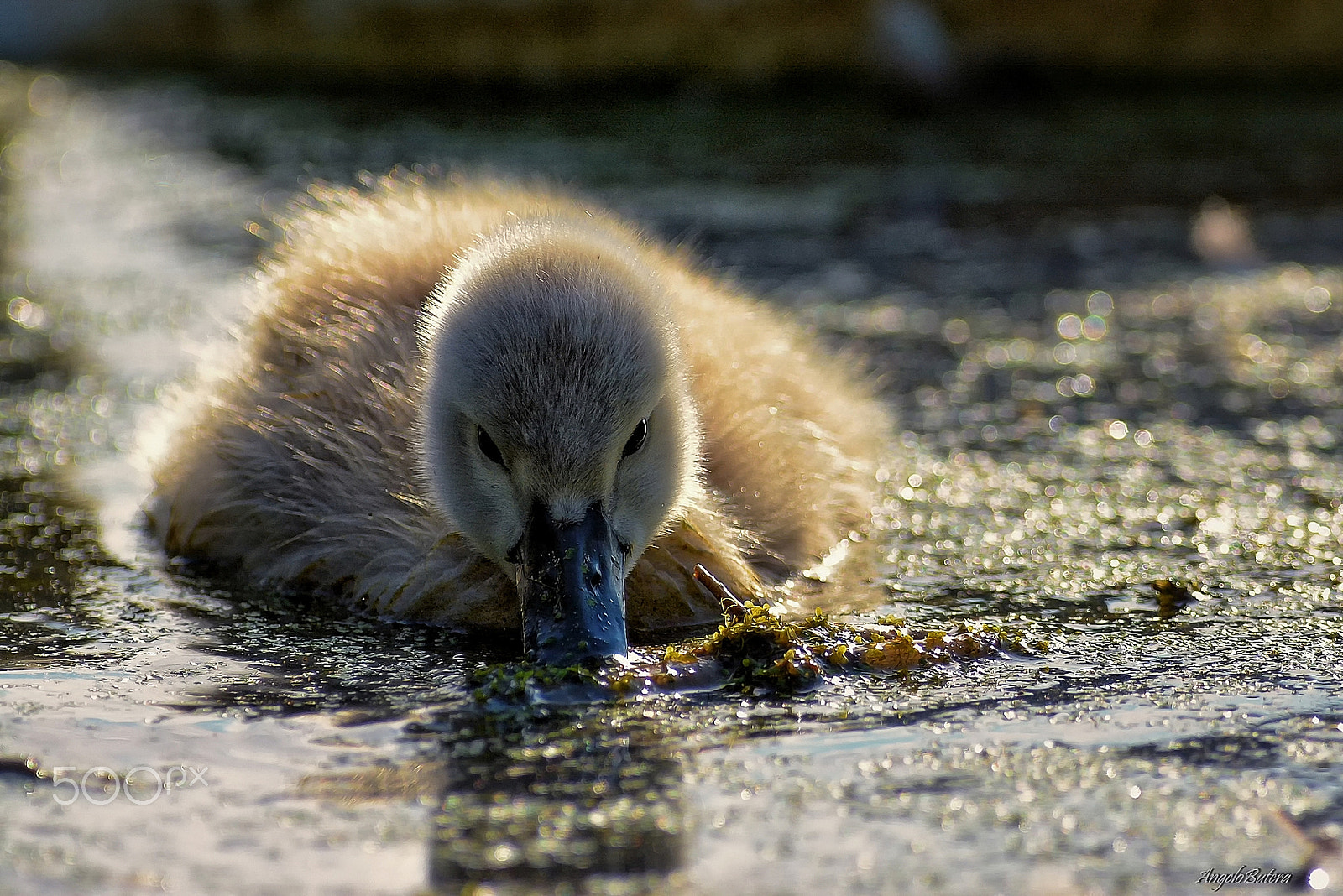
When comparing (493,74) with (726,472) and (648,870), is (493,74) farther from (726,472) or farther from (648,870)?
(648,870)

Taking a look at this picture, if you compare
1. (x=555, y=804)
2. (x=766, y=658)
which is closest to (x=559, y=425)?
(x=766, y=658)

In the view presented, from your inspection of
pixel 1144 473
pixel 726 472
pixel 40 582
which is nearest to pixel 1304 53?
pixel 1144 473

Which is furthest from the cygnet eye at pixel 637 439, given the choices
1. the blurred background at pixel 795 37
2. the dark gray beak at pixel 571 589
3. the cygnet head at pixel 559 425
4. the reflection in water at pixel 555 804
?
the blurred background at pixel 795 37

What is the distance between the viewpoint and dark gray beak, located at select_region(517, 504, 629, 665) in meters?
3.09

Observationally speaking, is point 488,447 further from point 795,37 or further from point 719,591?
point 795,37

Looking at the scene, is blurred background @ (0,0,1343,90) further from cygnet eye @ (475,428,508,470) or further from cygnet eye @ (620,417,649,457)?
cygnet eye @ (475,428,508,470)

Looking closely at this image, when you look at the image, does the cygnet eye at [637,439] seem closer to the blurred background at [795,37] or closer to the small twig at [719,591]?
the small twig at [719,591]

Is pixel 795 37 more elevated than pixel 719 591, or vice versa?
pixel 795 37

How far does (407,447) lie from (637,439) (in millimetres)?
701

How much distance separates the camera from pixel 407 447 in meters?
3.84

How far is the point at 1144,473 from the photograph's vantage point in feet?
15.4

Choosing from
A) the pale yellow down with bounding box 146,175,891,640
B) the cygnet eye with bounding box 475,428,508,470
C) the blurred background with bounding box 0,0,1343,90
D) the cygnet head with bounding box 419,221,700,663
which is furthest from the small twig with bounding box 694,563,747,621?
the blurred background with bounding box 0,0,1343,90

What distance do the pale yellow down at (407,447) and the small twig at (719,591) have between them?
0.02m

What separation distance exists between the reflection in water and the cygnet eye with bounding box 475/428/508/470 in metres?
0.63
